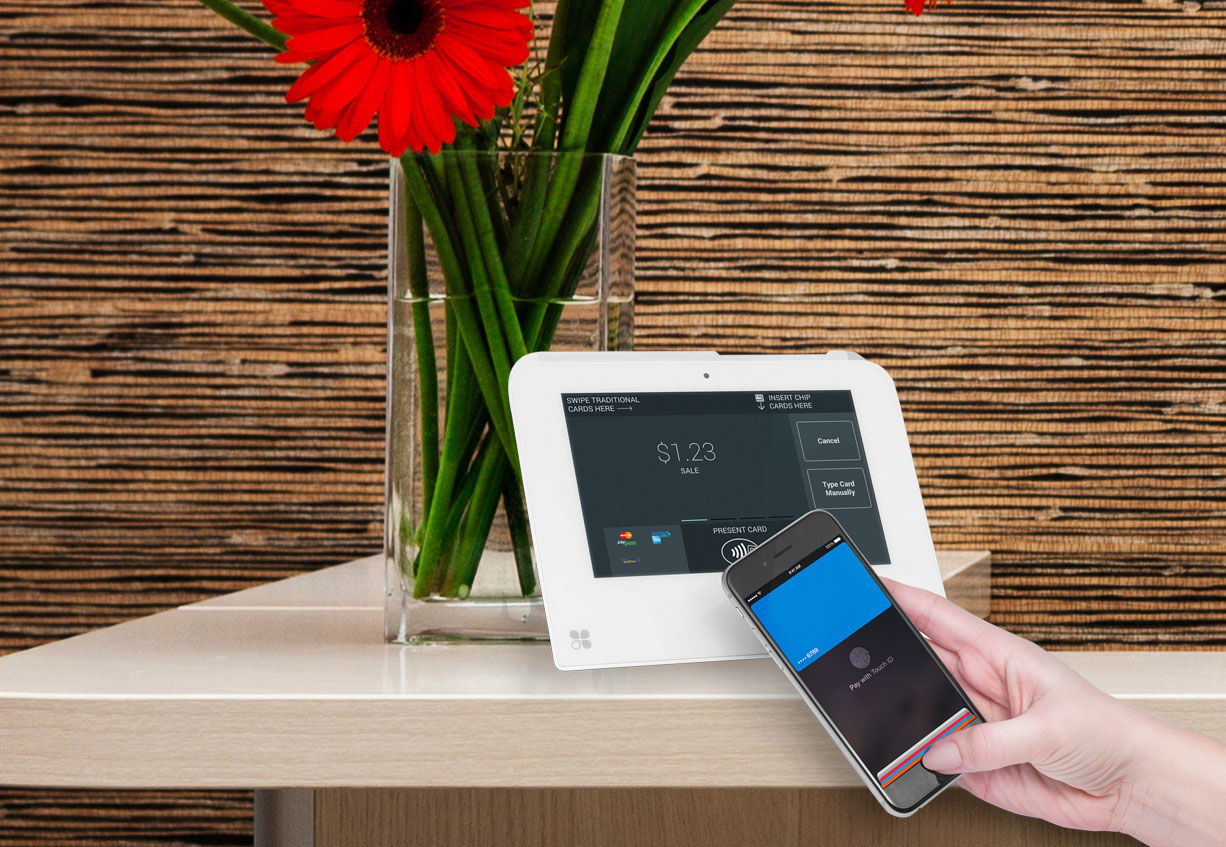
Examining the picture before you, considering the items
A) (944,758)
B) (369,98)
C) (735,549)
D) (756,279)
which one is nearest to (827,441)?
(735,549)

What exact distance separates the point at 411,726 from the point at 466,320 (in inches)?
8.9

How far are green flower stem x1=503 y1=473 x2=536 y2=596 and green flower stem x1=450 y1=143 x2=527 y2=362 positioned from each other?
0.24 ft

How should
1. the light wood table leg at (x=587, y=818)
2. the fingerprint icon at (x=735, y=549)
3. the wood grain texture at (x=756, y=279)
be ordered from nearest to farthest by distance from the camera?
1. the fingerprint icon at (x=735, y=549)
2. the light wood table leg at (x=587, y=818)
3. the wood grain texture at (x=756, y=279)

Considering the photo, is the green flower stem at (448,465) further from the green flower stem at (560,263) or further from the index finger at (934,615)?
the index finger at (934,615)

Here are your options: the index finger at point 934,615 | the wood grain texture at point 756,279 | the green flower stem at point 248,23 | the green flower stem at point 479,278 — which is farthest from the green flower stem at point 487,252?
the wood grain texture at point 756,279

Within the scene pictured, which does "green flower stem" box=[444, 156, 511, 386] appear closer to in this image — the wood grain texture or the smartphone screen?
the smartphone screen

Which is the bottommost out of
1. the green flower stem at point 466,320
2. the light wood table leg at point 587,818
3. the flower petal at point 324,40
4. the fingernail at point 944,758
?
the light wood table leg at point 587,818

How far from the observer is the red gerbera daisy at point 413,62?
0.50 metres

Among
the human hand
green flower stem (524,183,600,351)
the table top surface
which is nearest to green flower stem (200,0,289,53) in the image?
green flower stem (524,183,600,351)

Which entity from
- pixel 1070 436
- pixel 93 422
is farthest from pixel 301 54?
pixel 1070 436

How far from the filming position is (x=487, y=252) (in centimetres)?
58

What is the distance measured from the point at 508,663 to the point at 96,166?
4.24 feet

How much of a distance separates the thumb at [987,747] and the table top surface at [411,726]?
0.05 metres

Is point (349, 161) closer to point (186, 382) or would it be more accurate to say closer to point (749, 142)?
point (186, 382)
